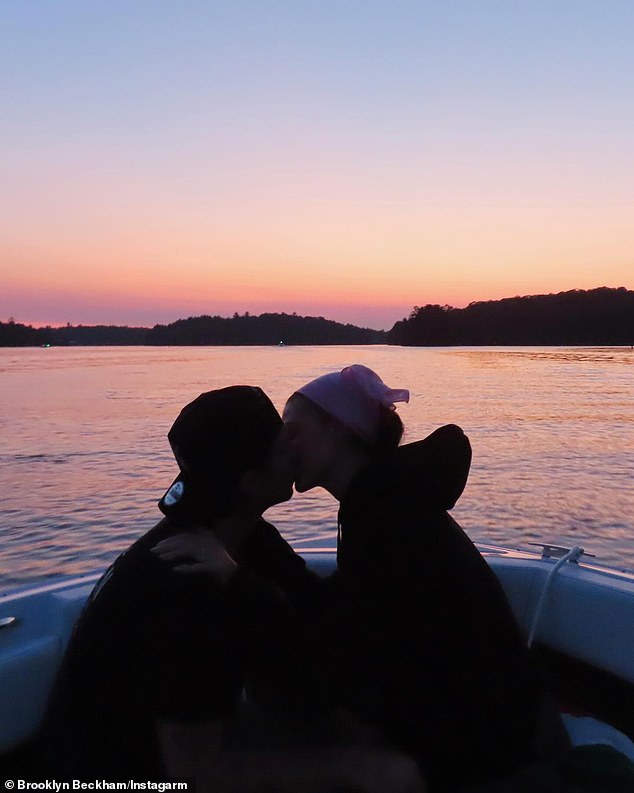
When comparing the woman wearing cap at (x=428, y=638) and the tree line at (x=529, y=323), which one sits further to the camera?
the tree line at (x=529, y=323)

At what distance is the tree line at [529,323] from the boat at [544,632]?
143m

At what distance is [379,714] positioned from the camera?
2012mm

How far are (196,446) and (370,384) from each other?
769 millimetres

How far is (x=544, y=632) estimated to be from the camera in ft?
11.9

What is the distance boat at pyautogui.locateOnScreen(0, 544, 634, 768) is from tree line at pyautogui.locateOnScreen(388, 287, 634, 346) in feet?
469

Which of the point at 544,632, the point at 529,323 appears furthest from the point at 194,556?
the point at 529,323

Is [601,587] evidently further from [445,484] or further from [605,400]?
[605,400]

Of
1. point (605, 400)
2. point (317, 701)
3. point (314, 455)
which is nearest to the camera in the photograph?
point (317, 701)

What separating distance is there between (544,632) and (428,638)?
2.00 meters

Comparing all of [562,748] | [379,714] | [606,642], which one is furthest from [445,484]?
[606,642]

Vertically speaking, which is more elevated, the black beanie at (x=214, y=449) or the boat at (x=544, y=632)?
the black beanie at (x=214, y=449)

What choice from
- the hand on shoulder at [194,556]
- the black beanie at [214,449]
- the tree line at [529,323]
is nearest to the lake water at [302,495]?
the black beanie at [214,449]

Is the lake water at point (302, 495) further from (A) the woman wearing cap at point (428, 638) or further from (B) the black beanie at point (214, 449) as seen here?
(B) the black beanie at point (214, 449)

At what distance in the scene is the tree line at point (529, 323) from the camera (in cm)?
14062
